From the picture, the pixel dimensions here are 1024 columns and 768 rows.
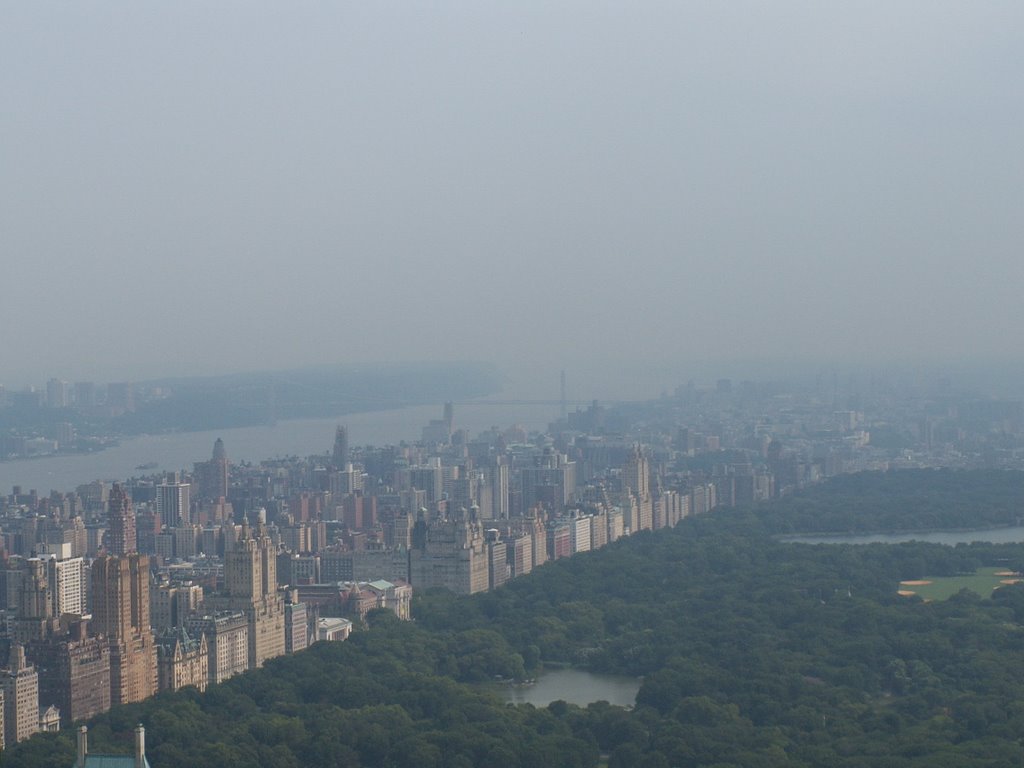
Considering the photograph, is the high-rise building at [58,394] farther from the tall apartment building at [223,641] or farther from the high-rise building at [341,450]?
the tall apartment building at [223,641]

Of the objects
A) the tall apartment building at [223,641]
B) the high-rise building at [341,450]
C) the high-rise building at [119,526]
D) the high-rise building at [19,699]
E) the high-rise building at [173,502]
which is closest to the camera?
the high-rise building at [19,699]

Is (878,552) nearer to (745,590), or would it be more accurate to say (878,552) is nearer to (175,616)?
(745,590)

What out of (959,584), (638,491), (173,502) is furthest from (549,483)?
(959,584)

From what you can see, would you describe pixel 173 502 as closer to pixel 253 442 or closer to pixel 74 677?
pixel 253 442

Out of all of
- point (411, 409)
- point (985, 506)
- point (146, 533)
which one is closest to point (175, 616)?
point (146, 533)

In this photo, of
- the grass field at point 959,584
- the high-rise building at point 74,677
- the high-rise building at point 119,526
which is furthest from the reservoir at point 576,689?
the high-rise building at point 119,526

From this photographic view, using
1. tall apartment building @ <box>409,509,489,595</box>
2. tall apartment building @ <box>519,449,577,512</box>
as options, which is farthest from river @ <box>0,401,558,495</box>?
tall apartment building @ <box>409,509,489,595</box>
